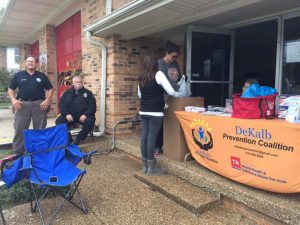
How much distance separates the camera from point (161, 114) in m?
3.78

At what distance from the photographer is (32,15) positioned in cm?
824

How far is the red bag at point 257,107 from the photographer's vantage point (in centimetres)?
296

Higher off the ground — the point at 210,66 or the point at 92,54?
the point at 92,54

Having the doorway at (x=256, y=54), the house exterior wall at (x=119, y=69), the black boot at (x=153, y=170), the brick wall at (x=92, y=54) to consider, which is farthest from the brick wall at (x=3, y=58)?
the black boot at (x=153, y=170)

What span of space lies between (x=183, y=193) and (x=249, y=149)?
911 millimetres

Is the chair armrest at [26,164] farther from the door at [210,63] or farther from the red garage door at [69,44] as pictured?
the red garage door at [69,44]

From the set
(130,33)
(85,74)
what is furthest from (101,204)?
(85,74)

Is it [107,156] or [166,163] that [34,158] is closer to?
[166,163]

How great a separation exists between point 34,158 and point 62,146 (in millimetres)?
326

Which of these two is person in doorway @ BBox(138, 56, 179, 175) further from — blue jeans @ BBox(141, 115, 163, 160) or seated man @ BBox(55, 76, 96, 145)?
seated man @ BBox(55, 76, 96, 145)

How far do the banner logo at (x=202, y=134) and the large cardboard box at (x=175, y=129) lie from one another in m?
0.32

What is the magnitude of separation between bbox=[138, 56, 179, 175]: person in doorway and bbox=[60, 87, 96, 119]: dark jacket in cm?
156

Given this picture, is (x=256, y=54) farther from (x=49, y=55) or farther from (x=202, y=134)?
(x=49, y=55)

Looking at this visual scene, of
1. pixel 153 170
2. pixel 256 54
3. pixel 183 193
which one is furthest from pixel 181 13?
pixel 183 193
